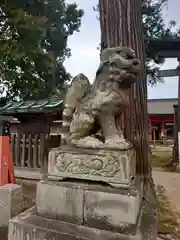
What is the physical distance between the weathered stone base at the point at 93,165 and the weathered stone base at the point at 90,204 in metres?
0.06

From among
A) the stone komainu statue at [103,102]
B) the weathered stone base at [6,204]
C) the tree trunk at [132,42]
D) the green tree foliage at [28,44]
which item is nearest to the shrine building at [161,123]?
the green tree foliage at [28,44]

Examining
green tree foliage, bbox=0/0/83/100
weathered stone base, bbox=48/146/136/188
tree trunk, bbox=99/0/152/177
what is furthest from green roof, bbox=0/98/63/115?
green tree foliage, bbox=0/0/83/100

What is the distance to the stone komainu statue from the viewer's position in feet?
4.87

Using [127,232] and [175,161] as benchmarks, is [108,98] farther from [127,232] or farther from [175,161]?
[175,161]

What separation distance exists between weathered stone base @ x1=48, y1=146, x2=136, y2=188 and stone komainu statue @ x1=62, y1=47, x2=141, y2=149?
7 centimetres

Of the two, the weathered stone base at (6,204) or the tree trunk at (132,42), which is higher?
the tree trunk at (132,42)

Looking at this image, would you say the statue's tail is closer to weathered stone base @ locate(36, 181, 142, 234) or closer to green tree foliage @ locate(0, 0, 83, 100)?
weathered stone base @ locate(36, 181, 142, 234)

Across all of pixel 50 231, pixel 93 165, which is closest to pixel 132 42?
pixel 93 165

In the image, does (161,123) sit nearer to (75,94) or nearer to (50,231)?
(75,94)

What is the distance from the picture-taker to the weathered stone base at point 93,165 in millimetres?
1378

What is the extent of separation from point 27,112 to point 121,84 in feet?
7.44

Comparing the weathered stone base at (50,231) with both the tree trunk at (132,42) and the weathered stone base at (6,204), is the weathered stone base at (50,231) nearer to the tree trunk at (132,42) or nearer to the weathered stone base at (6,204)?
the weathered stone base at (6,204)

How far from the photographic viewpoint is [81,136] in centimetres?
160

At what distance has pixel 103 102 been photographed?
1515 millimetres
